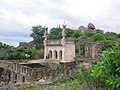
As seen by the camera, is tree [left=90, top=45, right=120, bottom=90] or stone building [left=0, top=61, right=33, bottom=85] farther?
stone building [left=0, top=61, right=33, bottom=85]

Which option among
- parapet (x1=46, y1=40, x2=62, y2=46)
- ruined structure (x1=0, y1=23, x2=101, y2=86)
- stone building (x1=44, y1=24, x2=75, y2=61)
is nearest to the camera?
ruined structure (x1=0, y1=23, x2=101, y2=86)

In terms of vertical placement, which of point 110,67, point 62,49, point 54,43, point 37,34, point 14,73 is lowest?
point 14,73

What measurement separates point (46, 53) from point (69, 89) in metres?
31.7

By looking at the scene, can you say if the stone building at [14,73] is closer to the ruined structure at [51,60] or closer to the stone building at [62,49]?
the ruined structure at [51,60]

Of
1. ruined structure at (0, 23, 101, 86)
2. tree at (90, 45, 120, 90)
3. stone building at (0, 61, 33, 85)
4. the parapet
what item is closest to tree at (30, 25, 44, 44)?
ruined structure at (0, 23, 101, 86)

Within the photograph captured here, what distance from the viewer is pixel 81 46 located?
155 feet

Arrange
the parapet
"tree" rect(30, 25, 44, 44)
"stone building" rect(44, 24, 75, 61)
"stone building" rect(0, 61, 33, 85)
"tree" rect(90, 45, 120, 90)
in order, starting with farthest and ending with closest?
1. "tree" rect(30, 25, 44, 44)
2. the parapet
3. "stone building" rect(44, 24, 75, 61)
4. "stone building" rect(0, 61, 33, 85)
5. "tree" rect(90, 45, 120, 90)

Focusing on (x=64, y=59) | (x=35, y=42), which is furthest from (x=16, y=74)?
(x=35, y=42)

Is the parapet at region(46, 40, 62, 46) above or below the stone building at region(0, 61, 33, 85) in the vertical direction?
above

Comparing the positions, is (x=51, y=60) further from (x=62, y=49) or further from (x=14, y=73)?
(x=14, y=73)

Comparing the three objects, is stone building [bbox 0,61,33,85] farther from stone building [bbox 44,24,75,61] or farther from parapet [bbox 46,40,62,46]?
parapet [bbox 46,40,62,46]

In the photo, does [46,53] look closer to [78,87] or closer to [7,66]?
[7,66]

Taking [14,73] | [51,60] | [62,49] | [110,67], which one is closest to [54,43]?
[62,49]

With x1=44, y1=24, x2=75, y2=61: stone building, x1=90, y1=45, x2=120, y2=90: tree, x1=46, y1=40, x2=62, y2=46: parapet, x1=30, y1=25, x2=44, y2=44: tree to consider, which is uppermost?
x1=30, y1=25, x2=44, y2=44: tree
